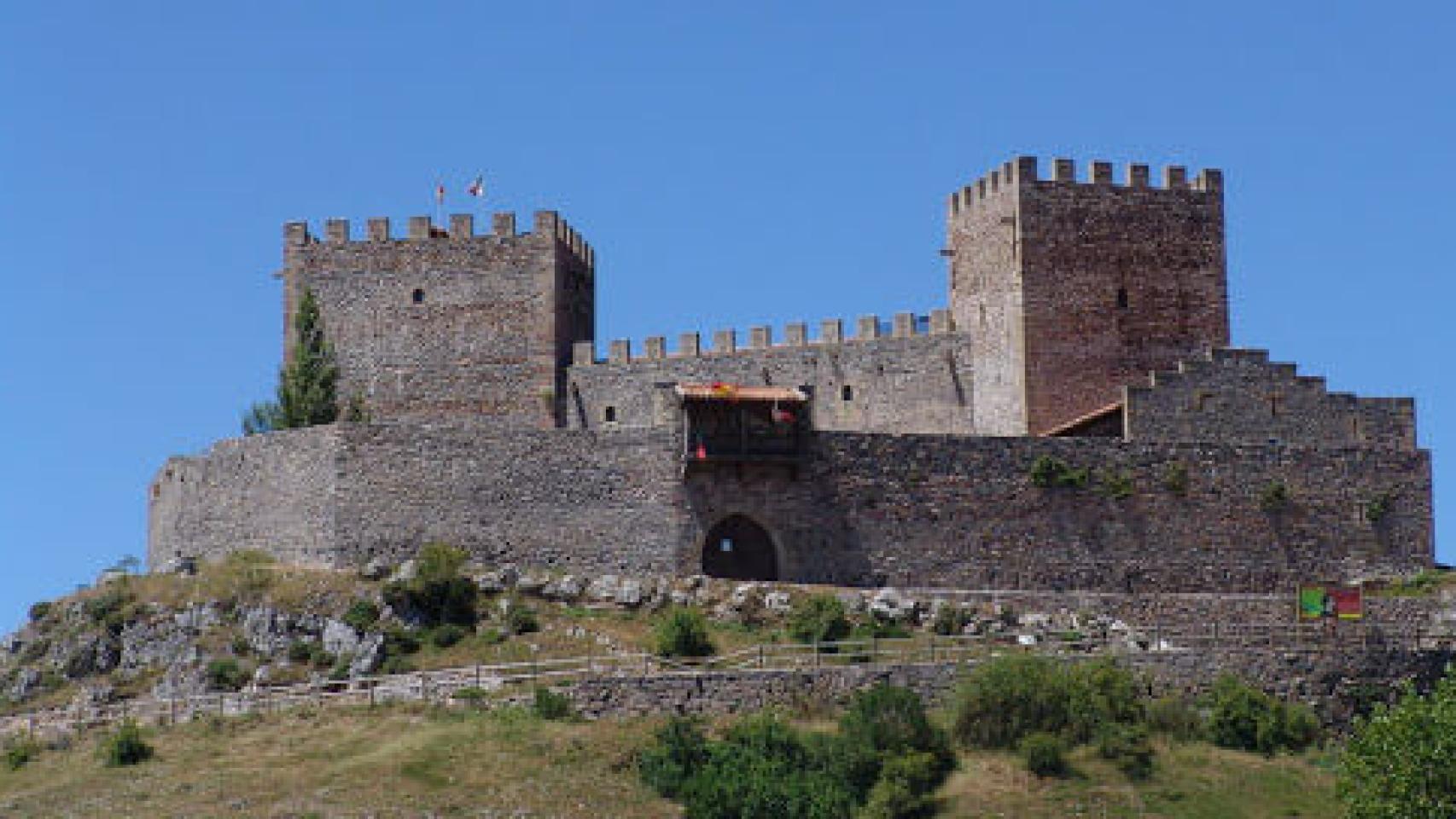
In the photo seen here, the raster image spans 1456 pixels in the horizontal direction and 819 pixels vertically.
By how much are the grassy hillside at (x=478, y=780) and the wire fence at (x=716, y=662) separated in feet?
4.31

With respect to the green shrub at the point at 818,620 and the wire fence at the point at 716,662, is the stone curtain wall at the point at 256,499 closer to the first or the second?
the wire fence at the point at 716,662

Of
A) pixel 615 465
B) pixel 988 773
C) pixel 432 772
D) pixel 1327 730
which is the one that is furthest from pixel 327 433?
pixel 1327 730

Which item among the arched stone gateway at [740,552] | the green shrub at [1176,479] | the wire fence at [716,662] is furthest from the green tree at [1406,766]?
the arched stone gateway at [740,552]

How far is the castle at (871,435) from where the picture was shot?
6181 centimetres

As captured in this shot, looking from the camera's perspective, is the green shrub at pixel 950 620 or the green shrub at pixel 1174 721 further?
the green shrub at pixel 950 620

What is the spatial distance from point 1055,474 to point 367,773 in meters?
20.2

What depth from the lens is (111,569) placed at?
6638 centimetres

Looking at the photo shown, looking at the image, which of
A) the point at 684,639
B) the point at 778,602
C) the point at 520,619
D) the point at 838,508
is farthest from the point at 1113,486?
the point at 520,619

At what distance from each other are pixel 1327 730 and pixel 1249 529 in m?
11.3

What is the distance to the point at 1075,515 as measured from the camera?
209ft

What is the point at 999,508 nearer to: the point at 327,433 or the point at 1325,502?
the point at 1325,502

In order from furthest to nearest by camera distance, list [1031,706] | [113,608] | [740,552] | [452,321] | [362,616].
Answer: [452,321], [113,608], [740,552], [362,616], [1031,706]

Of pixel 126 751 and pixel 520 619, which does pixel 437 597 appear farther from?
pixel 126 751

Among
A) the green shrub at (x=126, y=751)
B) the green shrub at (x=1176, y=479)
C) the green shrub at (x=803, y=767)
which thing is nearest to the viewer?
the green shrub at (x=803, y=767)
